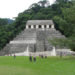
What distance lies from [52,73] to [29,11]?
58745mm

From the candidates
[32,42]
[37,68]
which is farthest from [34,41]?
[37,68]

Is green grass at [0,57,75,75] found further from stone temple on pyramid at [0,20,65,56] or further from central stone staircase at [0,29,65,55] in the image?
central stone staircase at [0,29,65,55]

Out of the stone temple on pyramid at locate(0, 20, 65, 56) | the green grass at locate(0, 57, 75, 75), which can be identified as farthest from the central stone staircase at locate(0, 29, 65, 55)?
the green grass at locate(0, 57, 75, 75)

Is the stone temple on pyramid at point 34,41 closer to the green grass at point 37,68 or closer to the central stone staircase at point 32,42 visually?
the central stone staircase at point 32,42

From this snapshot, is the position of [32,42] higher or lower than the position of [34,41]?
lower

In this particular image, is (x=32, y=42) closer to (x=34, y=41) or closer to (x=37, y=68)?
(x=34, y=41)

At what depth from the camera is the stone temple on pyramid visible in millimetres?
42469

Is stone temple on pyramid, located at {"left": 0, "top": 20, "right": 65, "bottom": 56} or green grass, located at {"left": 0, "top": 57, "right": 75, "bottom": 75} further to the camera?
stone temple on pyramid, located at {"left": 0, "top": 20, "right": 65, "bottom": 56}

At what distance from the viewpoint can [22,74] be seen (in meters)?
14.2

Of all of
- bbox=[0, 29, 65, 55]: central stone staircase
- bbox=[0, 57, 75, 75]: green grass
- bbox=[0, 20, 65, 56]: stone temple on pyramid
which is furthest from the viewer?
bbox=[0, 29, 65, 55]: central stone staircase

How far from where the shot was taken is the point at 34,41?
4428 centimetres

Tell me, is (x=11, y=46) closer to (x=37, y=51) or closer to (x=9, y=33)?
(x=37, y=51)

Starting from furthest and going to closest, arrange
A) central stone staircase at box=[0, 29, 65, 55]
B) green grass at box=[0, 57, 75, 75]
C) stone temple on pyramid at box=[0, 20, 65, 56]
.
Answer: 1. central stone staircase at box=[0, 29, 65, 55]
2. stone temple on pyramid at box=[0, 20, 65, 56]
3. green grass at box=[0, 57, 75, 75]

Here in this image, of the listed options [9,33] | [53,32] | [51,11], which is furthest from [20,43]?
[51,11]
